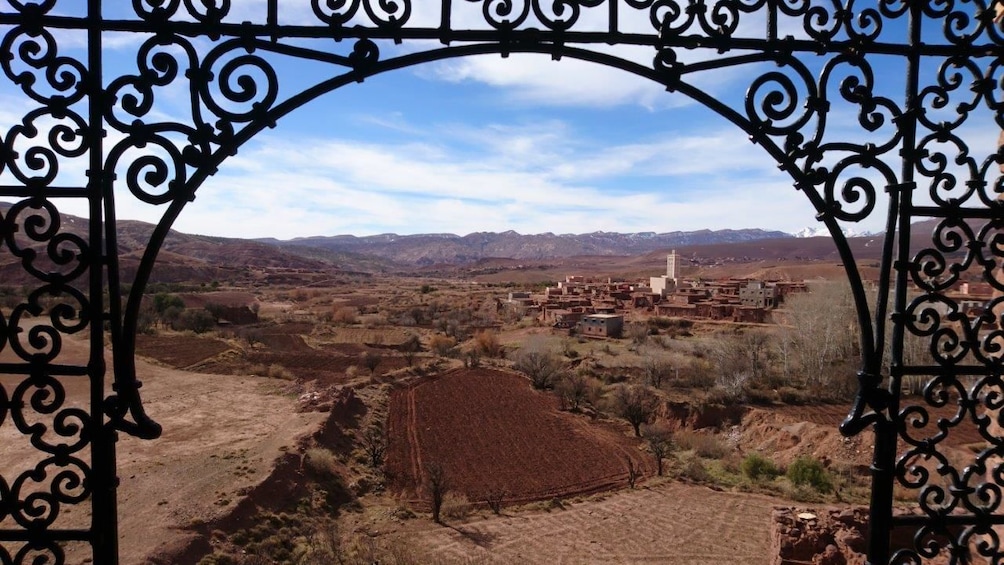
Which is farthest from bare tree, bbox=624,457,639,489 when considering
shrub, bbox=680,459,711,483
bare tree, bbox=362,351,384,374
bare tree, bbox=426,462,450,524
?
bare tree, bbox=362,351,384,374

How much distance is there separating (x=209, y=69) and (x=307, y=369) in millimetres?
27074

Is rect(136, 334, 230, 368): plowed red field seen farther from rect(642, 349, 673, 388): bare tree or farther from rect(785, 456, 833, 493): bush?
rect(785, 456, 833, 493): bush

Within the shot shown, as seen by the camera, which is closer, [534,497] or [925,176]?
[925,176]

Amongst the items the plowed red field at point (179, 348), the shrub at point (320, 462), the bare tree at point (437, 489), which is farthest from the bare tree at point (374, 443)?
the plowed red field at point (179, 348)

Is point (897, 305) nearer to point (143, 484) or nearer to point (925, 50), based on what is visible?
point (925, 50)

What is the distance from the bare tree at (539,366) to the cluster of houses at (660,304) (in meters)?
6.82

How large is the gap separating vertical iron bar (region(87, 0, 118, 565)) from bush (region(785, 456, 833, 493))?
14.6 m

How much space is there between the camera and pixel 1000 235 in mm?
2242

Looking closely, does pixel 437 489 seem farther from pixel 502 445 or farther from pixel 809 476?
pixel 809 476

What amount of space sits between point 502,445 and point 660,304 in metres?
26.3

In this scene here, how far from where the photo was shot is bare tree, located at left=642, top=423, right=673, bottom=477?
15.1 metres

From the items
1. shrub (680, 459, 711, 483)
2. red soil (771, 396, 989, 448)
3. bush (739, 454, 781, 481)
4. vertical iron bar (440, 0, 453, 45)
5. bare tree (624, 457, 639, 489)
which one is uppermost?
vertical iron bar (440, 0, 453, 45)

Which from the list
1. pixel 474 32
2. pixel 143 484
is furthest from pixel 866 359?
pixel 143 484

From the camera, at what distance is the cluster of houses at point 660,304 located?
116 ft
